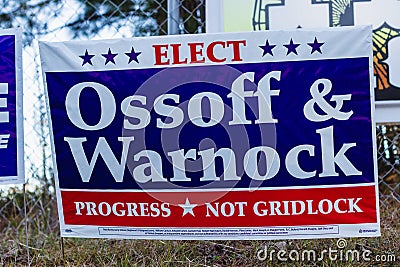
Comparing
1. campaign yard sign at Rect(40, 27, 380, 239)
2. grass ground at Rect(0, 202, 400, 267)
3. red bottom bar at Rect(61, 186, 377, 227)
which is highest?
campaign yard sign at Rect(40, 27, 380, 239)

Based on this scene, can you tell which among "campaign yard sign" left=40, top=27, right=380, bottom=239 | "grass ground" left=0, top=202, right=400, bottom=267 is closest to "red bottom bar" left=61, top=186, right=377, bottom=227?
"campaign yard sign" left=40, top=27, right=380, bottom=239

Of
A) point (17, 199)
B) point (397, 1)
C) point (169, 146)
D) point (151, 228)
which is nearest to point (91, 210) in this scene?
point (151, 228)

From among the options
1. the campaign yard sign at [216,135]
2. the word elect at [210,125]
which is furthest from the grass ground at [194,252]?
the word elect at [210,125]

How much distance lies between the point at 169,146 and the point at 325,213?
0.54 m

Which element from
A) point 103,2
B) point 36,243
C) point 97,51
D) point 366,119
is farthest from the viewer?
point 103,2

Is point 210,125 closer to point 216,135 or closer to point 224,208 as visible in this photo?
point 216,135

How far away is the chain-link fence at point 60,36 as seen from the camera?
2.70 meters

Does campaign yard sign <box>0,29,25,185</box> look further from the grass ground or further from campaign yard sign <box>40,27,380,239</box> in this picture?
the grass ground

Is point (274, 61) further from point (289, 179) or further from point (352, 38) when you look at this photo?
point (289, 179)

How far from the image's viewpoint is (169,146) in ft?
6.48

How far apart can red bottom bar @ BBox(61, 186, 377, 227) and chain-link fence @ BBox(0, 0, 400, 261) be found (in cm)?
68

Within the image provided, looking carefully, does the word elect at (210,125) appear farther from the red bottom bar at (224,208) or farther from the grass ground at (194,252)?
the grass ground at (194,252)

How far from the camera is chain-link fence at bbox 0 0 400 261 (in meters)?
2.70

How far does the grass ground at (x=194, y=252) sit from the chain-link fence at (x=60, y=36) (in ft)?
1.29
